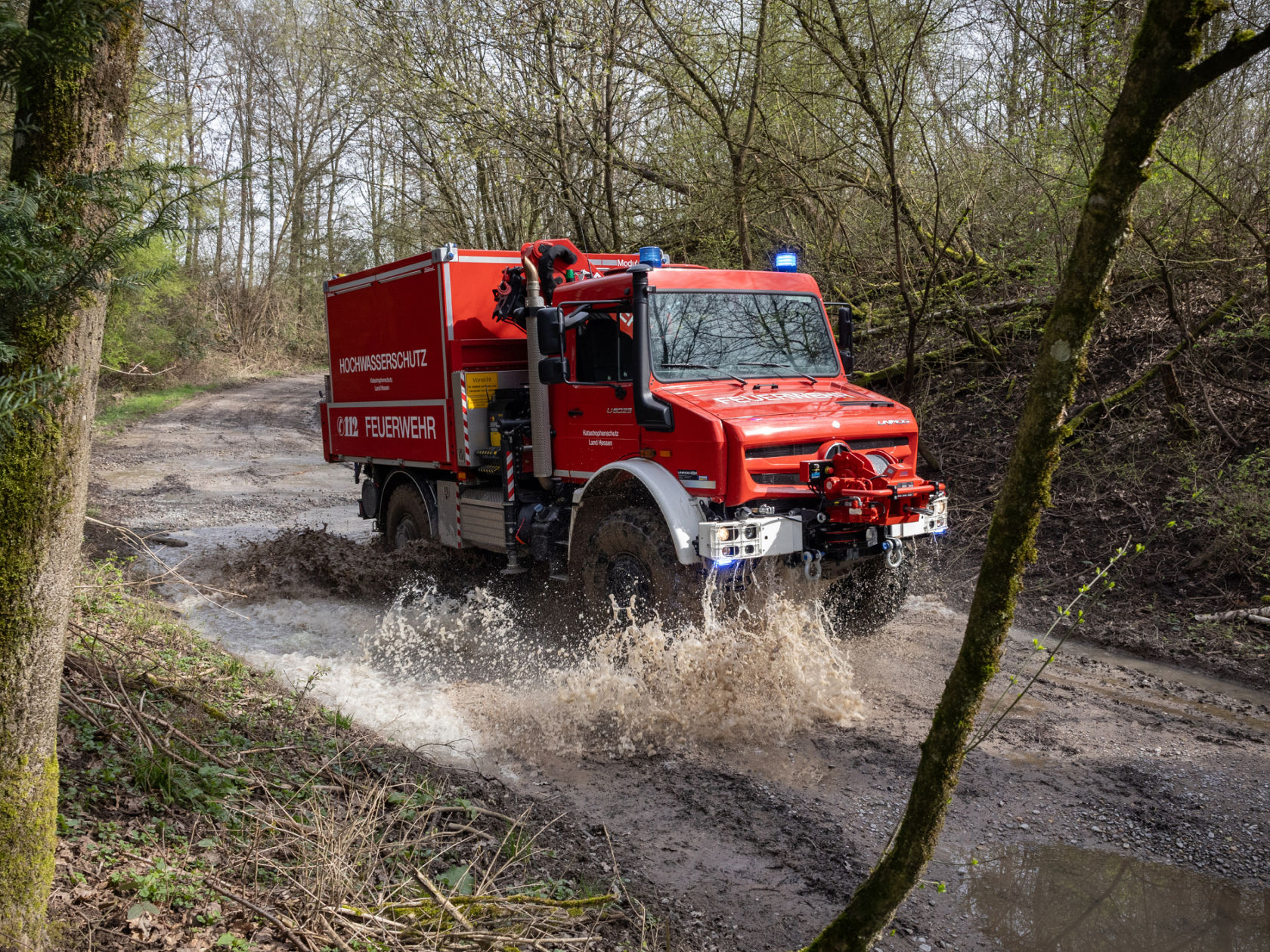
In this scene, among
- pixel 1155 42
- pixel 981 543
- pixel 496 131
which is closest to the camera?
pixel 1155 42

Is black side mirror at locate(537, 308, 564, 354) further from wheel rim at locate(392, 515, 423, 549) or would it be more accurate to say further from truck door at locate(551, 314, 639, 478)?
wheel rim at locate(392, 515, 423, 549)

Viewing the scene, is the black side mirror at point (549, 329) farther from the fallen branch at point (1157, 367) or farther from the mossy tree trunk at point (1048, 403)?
the fallen branch at point (1157, 367)

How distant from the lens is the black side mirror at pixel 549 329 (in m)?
6.77

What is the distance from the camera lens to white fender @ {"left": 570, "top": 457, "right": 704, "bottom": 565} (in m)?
5.89

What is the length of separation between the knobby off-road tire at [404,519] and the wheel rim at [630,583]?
3.35 meters

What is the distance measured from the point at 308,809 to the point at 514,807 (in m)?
0.93

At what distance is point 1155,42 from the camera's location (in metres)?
2.00

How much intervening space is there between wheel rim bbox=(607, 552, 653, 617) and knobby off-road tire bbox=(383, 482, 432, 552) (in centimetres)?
335

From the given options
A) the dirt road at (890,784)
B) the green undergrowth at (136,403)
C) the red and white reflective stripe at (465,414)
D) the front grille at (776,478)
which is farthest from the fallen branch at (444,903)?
the green undergrowth at (136,403)

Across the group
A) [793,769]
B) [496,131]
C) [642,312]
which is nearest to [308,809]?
[793,769]

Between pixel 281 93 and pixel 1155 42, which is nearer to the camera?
pixel 1155 42

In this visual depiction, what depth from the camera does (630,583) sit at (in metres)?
6.46

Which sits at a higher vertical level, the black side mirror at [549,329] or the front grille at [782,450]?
the black side mirror at [549,329]

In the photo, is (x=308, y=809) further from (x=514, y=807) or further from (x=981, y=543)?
(x=981, y=543)
